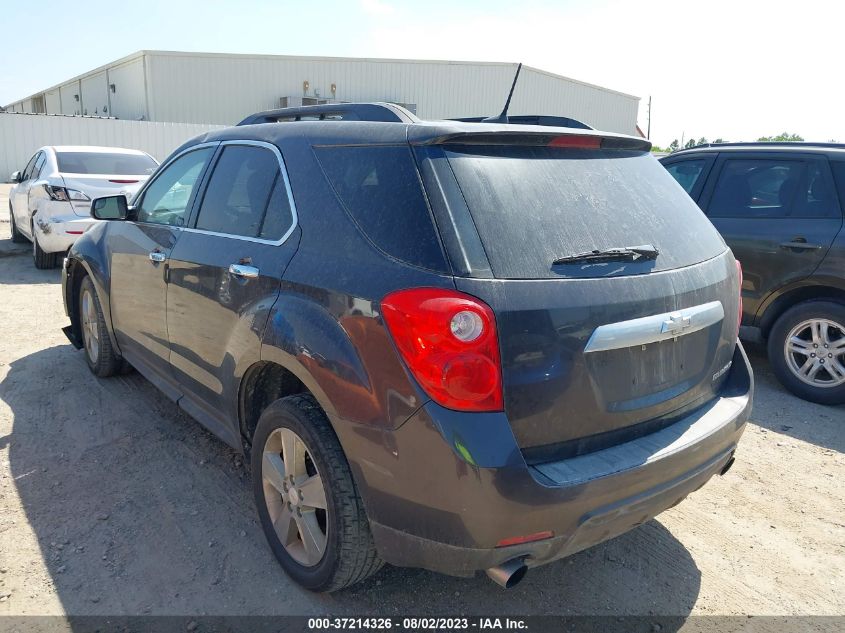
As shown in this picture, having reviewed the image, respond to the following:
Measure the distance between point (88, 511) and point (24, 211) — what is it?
25.3 ft

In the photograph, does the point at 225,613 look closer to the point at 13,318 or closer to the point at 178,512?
the point at 178,512

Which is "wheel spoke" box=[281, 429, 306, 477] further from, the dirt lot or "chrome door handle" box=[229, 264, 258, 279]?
"chrome door handle" box=[229, 264, 258, 279]

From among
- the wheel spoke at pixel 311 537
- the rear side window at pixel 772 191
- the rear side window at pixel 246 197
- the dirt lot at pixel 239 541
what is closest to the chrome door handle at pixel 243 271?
the rear side window at pixel 246 197

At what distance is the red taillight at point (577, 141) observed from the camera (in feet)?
8.31

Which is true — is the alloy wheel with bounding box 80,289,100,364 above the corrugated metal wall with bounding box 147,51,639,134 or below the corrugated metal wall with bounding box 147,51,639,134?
below

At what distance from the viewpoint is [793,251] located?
497 centimetres

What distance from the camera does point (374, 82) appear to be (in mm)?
30297

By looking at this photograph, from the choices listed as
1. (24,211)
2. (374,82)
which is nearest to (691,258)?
(24,211)

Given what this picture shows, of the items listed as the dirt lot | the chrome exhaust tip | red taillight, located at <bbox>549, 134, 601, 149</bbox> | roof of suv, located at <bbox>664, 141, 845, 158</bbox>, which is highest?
red taillight, located at <bbox>549, 134, 601, 149</bbox>

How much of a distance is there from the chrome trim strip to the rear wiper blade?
230mm

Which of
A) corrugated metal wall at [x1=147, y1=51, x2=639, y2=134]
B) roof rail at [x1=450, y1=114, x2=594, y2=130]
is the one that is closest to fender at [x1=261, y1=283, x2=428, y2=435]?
roof rail at [x1=450, y1=114, x2=594, y2=130]

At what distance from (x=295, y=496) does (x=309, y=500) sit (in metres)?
0.10

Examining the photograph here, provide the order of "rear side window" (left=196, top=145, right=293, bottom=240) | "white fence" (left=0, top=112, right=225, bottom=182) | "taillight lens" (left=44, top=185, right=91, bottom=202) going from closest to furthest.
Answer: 1. "rear side window" (left=196, top=145, right=293, bottom=240)
2. "taillight lens" (left=44, top=185, right=91, bottom=202)
3. "white fence" (left=0, top=112, right=225, bottom=182)

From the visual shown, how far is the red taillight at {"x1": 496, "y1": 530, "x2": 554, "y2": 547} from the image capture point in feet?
6.70
